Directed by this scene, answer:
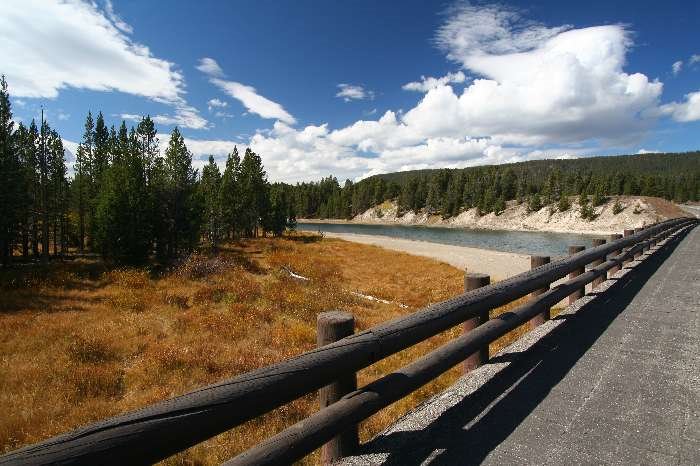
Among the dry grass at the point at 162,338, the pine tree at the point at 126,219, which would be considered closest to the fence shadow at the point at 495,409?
the dry grass at the point at 162,338

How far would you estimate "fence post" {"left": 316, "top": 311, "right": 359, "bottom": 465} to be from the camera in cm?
307

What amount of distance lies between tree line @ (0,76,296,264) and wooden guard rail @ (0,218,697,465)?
32.5 m

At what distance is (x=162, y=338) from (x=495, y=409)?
10158 millimetres

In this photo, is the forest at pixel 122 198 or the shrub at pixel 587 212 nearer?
the forest at pixel 122 198

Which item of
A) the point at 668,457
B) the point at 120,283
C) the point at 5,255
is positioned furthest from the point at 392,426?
the point at 5,255

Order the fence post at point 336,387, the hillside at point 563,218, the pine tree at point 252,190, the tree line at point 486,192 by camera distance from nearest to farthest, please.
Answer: the fence post at point 336,387 → the pine tree at point 252,190 → the hillside at point 563,218 → the tree line at point 486,192

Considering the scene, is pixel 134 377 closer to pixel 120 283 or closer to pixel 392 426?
pixel 392 426

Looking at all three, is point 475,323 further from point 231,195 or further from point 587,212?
point 587,212

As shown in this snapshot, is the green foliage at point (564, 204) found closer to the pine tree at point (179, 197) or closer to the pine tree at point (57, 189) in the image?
the pine tree at point (179, 197)

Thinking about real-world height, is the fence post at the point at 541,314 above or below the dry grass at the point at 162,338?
above

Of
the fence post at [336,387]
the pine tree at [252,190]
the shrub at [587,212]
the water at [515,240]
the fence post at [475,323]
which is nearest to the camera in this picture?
the fence post at [336,387]

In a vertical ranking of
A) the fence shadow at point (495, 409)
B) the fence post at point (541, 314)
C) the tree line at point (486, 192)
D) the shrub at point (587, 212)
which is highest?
the tree line at point (486, 192)

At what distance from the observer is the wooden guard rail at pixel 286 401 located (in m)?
1.60

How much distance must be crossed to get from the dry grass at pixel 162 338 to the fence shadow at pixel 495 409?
1.37 m
